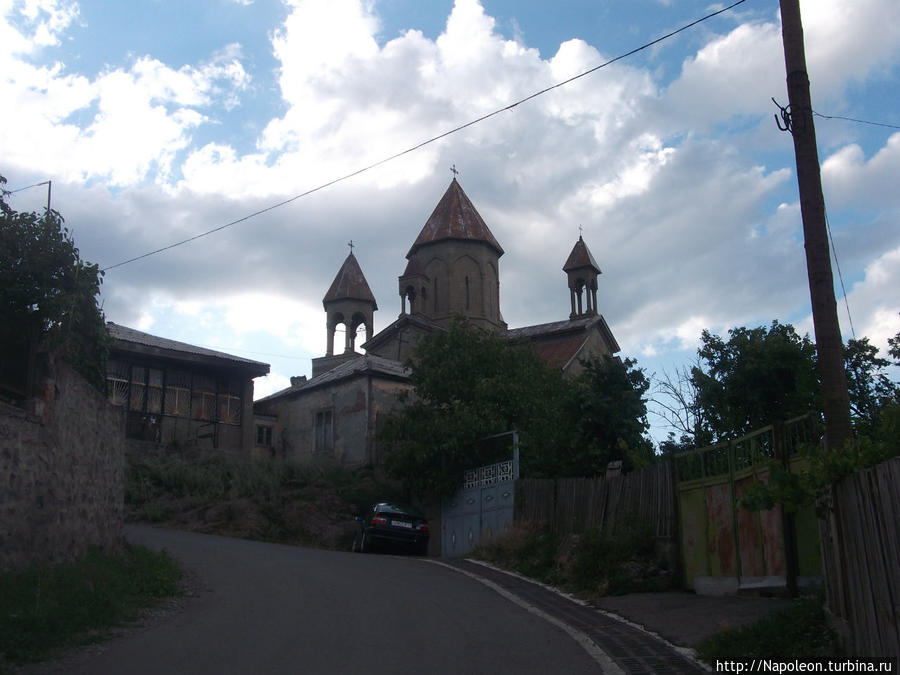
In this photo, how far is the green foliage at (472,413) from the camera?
78.1ft

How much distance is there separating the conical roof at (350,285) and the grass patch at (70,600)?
36.9 meters

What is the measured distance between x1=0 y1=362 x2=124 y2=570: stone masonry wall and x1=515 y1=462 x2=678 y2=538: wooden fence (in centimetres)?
846

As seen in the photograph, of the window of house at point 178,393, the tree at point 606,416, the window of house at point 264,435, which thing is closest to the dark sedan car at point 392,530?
the tree at point 606,416

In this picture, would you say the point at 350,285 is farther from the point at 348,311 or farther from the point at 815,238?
the point at 815,238

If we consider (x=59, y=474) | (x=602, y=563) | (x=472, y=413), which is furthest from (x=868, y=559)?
(x=472, y=413)

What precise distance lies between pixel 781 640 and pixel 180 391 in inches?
1093

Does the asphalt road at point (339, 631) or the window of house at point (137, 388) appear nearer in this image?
the asphalt road at point (339, 631)

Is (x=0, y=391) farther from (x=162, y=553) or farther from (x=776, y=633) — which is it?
(x=776, y=633)

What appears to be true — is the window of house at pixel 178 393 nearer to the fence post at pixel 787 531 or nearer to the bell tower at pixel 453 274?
the bell tower at pixel 453 274

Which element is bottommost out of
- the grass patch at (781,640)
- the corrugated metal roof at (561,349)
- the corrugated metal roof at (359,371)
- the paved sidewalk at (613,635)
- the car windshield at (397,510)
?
the paved sidewalk at (613,635)

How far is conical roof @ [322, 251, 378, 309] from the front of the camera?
49938mm

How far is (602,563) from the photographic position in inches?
564

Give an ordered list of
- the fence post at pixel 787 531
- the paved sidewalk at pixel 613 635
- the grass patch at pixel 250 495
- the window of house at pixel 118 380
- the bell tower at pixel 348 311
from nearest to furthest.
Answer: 1. the paved sidewalk at pixel 613 635
2. the fence post at pixel 787 531
3. the grass patch at pixel 250 495
4. the window of house at pixel 118 380
5. the bell tower at pixel 348 311

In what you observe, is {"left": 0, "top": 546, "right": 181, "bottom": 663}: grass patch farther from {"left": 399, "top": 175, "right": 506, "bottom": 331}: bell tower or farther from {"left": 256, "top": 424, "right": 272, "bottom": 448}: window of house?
{"left": 399, "top": 175, "right": 506, "bottom": 331}: bell tower
